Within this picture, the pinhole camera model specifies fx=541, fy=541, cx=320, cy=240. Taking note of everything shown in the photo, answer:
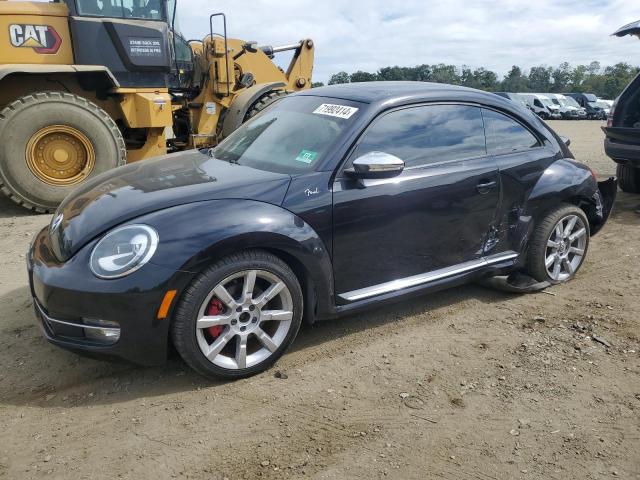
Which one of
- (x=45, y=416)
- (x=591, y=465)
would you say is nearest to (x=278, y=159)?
(x=45, y=416)

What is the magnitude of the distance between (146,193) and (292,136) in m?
1.06

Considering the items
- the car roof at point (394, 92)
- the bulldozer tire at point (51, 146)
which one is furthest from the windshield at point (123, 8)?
the car roof at point (394, 92)

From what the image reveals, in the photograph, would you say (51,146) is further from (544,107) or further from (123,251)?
(544,107)

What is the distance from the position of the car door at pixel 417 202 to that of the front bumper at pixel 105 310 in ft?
3.54

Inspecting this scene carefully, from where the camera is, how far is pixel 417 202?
3.43 metres

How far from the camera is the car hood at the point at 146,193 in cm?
287

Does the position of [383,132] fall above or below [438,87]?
below

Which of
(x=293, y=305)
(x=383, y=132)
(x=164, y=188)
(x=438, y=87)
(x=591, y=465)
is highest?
(x=438, y=87)

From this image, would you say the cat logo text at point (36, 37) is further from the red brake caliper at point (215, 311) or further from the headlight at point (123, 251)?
the red brake caliper at point (215, 311)

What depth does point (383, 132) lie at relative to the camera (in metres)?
3.45

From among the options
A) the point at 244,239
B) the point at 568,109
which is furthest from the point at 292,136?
the point at 568,109

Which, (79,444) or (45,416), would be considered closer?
(79,444)

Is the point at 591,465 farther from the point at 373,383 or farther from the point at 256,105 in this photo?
the point at 256,105

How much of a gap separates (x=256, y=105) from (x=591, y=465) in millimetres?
7386
